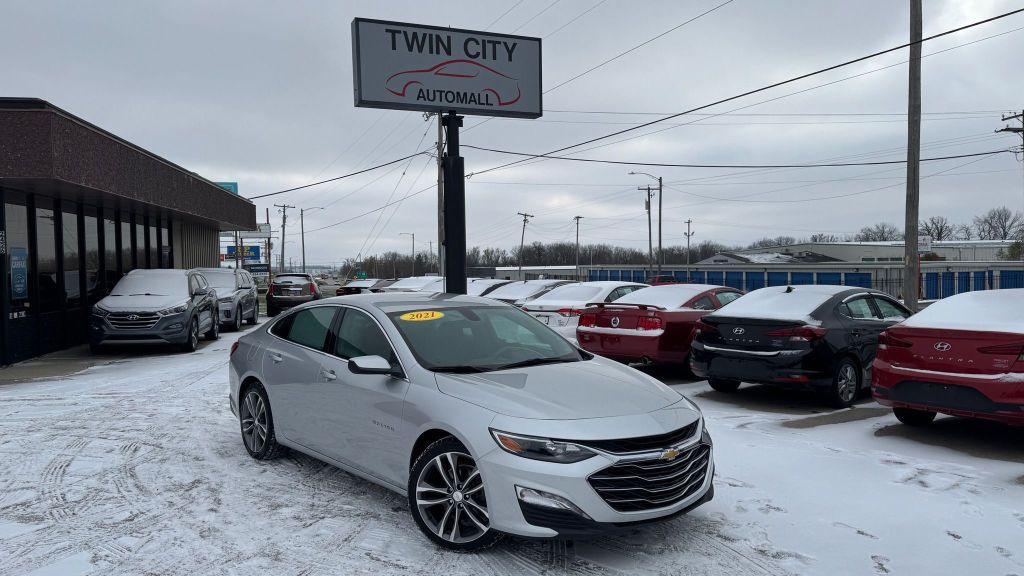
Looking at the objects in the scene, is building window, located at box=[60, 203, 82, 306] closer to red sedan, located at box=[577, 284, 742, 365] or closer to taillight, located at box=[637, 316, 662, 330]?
red sedan, located at box=[577, 284, 742, 365]

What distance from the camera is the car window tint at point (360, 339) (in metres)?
5.07

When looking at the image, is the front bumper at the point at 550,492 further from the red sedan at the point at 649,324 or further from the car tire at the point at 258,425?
the red sedan at the point at 649,324

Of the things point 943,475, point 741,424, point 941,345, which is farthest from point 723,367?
point 943,475

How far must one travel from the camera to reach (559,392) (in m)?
4.36

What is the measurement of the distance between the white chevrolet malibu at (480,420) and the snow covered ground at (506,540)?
31 cm

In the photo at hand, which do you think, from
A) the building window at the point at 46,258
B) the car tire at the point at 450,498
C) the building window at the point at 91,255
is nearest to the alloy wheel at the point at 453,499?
the car tire at the point at 450,498

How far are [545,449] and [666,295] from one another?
304 inches

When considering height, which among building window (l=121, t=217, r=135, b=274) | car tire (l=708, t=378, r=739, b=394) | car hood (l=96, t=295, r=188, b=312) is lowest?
car tire (l=708, t=378, r=739, b=394)

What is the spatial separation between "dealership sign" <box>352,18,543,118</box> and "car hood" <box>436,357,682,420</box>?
8.54 m

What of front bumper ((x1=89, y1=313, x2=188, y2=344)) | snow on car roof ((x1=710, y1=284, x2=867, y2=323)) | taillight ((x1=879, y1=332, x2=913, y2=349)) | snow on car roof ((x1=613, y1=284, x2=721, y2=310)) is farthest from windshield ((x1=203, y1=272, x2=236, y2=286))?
taillight ((x1=879, y1=332, x2=913, y2=349))

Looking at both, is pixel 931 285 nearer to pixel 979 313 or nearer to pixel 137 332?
pixel 979 313

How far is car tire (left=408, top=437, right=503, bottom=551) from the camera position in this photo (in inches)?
164

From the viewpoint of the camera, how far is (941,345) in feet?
22.2

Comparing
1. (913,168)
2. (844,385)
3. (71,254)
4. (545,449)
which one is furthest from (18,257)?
(913,168)
